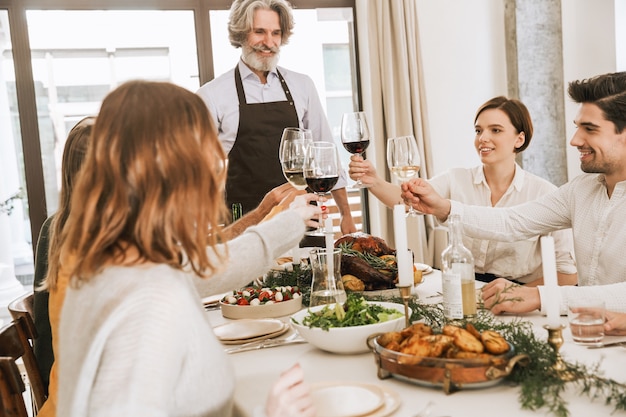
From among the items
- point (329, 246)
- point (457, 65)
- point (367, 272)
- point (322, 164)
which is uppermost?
point (457, 65)

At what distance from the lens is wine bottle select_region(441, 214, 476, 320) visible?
144cm

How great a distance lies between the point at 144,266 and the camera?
0.95 metres

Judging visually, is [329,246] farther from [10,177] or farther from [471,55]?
[471,55]

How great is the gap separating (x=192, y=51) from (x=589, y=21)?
8.42 feet

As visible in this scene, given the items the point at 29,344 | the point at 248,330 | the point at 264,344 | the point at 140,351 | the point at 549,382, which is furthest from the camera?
the point at 29,344

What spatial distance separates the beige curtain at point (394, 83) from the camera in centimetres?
419

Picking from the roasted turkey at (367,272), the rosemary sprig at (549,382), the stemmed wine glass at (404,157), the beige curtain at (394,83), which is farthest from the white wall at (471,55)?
the rosemary sprig at (549,382)

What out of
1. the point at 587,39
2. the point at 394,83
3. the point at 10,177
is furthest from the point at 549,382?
the point at 587,39

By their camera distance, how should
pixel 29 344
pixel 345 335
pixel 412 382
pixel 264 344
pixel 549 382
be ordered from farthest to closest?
pixel 29 344 < pixel 264 344 < pixel 345 335 < pixel 412 382 < pixel 549 382

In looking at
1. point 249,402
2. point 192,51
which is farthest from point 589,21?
point 249,402

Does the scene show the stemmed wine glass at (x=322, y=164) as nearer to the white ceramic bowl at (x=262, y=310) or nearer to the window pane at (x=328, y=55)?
the white ceramic bowl at (x=262, y=310)

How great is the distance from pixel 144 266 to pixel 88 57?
3.37 meters

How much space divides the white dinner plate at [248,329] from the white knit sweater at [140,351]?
50 cm

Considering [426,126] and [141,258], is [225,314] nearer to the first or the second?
[141,258]
